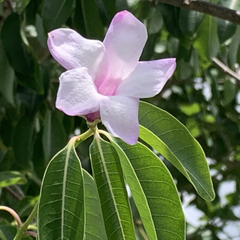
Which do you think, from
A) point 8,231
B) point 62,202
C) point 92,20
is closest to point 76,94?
point 62,202

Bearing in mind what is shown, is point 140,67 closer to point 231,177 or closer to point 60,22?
point 60,22

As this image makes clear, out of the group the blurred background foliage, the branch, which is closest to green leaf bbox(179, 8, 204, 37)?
the blurred background foliage

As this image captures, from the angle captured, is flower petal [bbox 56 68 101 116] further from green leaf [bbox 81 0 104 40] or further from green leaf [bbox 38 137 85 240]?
green leaf [bbox 81 0 104 40]

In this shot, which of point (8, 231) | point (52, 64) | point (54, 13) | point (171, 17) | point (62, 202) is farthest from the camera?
point (52, 64)

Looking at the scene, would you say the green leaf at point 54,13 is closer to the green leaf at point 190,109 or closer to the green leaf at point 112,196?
the green leaf at point 112,196

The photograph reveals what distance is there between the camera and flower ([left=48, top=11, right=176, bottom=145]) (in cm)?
37

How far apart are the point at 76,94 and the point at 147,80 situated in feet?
0.28

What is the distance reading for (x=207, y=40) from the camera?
1030 millimetres

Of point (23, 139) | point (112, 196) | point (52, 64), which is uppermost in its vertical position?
point (112, 196)

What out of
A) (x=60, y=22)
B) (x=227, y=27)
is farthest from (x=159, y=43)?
(x=60, y=22)

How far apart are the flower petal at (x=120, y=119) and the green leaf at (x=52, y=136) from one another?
2.29ft

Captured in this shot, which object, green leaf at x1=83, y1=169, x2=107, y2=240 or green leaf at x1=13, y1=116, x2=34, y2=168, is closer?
green leaf at x1=83, y1=169, x2=107, y2=240

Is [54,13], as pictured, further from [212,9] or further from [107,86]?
[107,86]

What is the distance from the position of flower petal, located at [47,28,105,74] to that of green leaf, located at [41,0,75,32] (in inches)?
18.3
